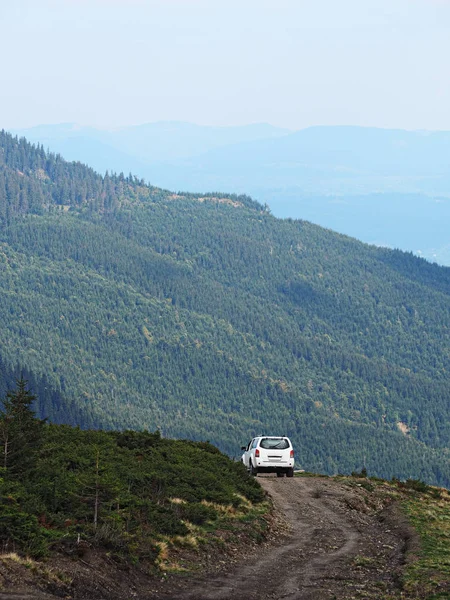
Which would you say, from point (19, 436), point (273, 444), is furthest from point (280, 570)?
point (273, 444)

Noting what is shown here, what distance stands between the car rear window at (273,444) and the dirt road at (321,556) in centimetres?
499

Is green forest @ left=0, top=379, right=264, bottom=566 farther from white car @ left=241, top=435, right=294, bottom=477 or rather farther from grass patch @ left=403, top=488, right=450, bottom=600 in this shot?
white car @ left=241, top=435, right=294, bottom=477

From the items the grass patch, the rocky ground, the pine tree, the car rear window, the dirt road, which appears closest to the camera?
the rocky ground

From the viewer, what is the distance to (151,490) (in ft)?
103

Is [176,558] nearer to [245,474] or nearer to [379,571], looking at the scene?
[379,571]

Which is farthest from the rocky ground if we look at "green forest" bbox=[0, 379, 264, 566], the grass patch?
"green forest" bbox=[0, 379, 264, 566]

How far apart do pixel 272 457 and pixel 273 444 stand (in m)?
0.69

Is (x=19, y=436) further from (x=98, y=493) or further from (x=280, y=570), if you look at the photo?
(x=280, y=570)

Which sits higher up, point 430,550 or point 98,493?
point 98,493

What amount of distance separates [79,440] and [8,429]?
1074cm

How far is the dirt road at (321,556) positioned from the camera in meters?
24.1

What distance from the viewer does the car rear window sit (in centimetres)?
4735

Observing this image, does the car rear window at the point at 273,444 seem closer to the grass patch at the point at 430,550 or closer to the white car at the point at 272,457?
the white car at the point at 272,457

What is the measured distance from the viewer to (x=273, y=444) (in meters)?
47.6
